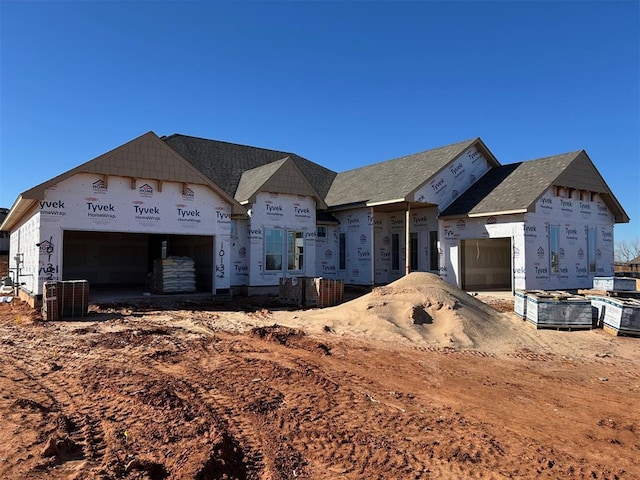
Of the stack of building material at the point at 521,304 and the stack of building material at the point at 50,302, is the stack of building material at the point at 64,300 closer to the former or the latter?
the stack of building material at the point at 50,302

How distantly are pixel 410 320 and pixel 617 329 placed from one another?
5015 mm

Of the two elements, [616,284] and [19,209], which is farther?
[19,209]

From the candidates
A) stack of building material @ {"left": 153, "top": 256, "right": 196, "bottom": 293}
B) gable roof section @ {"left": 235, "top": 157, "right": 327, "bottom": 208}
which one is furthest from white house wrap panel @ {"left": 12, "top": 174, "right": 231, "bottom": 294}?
gable roof section @ {"left": 235, "top": 157, "right": 327, "bottom": 208}

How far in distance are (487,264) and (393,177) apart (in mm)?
7173

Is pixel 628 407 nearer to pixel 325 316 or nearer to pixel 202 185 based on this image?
pixel 325 316

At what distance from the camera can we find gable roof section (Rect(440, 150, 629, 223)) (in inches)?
757

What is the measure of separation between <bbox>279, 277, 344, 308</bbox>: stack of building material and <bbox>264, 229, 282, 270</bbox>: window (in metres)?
3.54

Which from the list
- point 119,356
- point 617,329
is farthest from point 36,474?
point 617,329

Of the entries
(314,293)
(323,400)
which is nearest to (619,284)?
(314,293)

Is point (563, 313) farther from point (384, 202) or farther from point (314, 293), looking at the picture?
point (384, 202)

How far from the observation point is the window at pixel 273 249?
64.4 feet

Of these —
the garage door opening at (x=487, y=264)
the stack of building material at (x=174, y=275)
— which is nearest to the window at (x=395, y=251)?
the garage door opening at (x=487, y=264)

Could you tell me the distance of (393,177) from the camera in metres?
23.6

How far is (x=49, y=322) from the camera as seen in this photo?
1204cm
